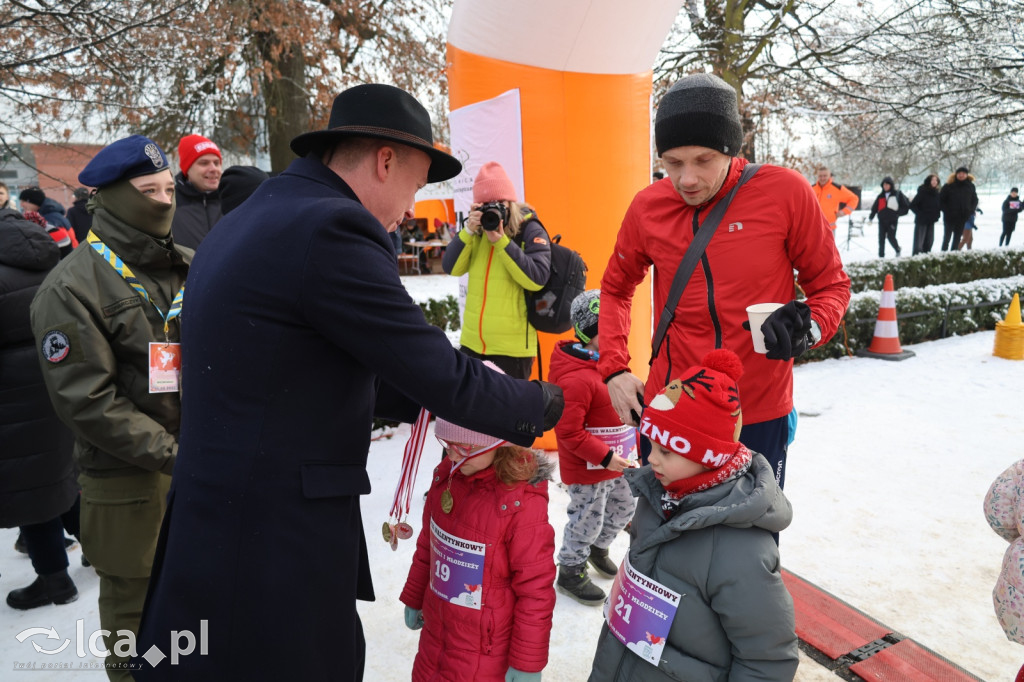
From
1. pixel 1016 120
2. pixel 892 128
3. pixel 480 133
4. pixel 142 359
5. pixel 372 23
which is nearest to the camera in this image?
pixel 142 359

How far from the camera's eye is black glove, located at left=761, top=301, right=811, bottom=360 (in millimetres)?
2010

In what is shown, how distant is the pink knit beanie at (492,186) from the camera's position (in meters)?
4.52

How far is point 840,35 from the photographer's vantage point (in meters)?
12.1

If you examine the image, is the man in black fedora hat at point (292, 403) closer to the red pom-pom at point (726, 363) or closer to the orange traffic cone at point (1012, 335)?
the red pom-pom at point (726, 363)

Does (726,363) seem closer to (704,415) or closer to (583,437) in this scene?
(704,415)

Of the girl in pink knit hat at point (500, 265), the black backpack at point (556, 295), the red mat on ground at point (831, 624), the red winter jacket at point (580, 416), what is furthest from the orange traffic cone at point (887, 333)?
the red winter jacket at point (580, 416)

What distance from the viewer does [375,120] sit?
5.43 feet

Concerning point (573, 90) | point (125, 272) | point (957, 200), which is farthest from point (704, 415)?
point (957, 200)

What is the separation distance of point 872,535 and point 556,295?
94.9 inches

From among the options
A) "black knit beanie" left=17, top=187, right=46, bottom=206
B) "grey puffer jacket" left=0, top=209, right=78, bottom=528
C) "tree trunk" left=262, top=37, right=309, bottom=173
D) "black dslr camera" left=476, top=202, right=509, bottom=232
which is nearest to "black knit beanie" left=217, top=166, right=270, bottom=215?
"grey puffer jacket" left=0, top=209, right=78, bottom=528

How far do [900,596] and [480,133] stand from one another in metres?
3.92

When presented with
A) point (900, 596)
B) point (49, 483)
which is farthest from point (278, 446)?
point (900, 596)

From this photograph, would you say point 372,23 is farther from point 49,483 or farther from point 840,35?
point 49,483

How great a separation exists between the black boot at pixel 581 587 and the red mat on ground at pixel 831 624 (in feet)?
3.03
